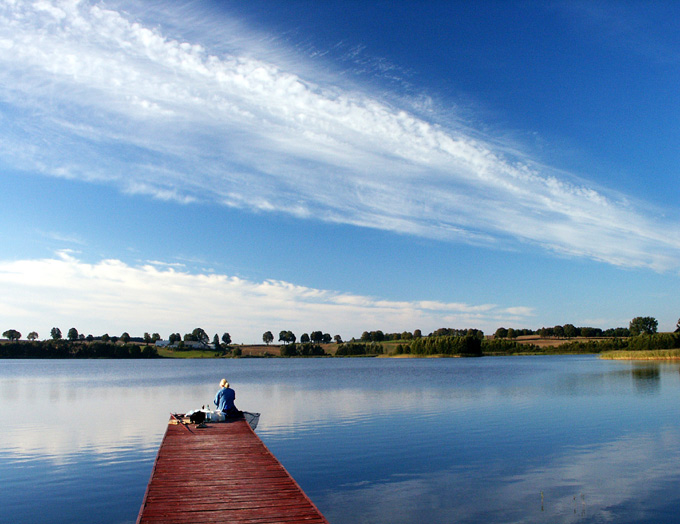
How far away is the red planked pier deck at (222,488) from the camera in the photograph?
1060cm

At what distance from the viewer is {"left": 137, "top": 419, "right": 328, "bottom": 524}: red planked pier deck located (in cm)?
1060

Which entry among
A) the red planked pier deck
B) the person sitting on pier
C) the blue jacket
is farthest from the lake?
the blue jacket

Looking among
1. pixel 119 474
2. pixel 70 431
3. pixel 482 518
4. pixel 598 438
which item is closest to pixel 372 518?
pixel 482 518

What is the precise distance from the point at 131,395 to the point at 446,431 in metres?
34.2

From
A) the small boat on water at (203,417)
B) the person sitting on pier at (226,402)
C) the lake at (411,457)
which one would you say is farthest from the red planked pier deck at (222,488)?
the person sitting on pier at (226,402)

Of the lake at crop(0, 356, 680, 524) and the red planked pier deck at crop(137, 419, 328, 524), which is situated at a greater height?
the red planked pier deck at crop(137, 419, 328, 524)

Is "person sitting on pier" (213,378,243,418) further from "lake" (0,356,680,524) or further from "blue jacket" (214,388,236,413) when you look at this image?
"lake" (0,356,680,524)

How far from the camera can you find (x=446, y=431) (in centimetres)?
2694

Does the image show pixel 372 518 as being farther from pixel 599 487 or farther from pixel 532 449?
pixel 532 449

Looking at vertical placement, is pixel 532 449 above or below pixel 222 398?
below

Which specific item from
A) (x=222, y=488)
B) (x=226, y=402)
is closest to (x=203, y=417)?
(x=226, y=402)

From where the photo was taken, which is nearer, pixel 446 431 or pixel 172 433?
pixel 172 433

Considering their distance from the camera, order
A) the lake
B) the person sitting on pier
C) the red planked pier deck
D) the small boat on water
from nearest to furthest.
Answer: the red planked pier deck
the lake
the small boat on water
the person sitting on pier

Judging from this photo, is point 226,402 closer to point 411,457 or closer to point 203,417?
point 203,417
